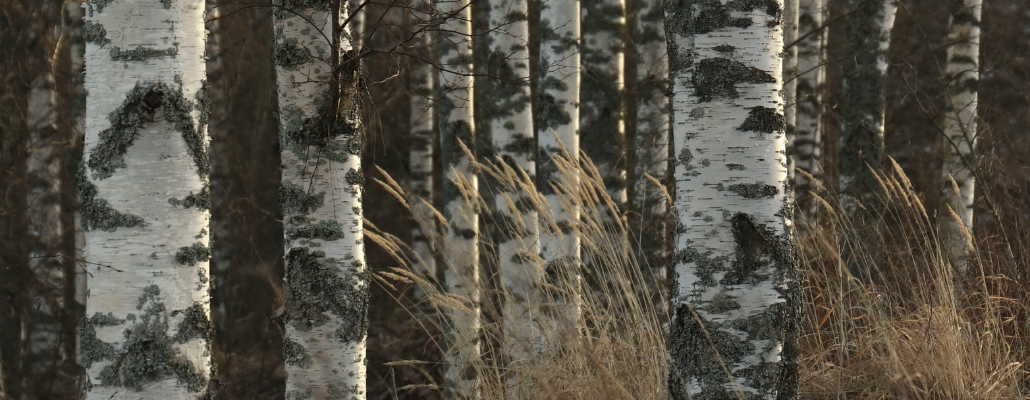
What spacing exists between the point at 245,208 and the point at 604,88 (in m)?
4.53

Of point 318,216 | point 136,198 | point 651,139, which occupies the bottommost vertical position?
point 318,216

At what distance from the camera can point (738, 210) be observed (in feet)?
6.59

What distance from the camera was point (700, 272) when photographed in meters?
2.04

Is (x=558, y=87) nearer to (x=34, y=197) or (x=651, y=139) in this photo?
(x=651, y=139)

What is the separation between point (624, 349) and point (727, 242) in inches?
30.9

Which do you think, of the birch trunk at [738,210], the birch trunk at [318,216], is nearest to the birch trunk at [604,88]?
the birch trunk at [318,216]

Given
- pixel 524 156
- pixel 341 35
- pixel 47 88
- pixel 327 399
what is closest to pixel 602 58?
pixel 524 156

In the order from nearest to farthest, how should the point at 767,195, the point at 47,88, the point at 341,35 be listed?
1. the point at 767,195
2. the point at 341,35
3. the point at 47,88

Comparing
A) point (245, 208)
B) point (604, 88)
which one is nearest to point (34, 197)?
point (245, 208)

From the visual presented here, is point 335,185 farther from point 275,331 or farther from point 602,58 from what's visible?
point 275,331

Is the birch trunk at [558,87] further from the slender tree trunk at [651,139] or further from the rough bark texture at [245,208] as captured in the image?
the rough bark texture at [245,208]

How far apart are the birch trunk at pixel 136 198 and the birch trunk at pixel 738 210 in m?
1.43

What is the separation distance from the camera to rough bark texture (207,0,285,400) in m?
7.59

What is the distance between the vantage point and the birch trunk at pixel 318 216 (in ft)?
8.80
